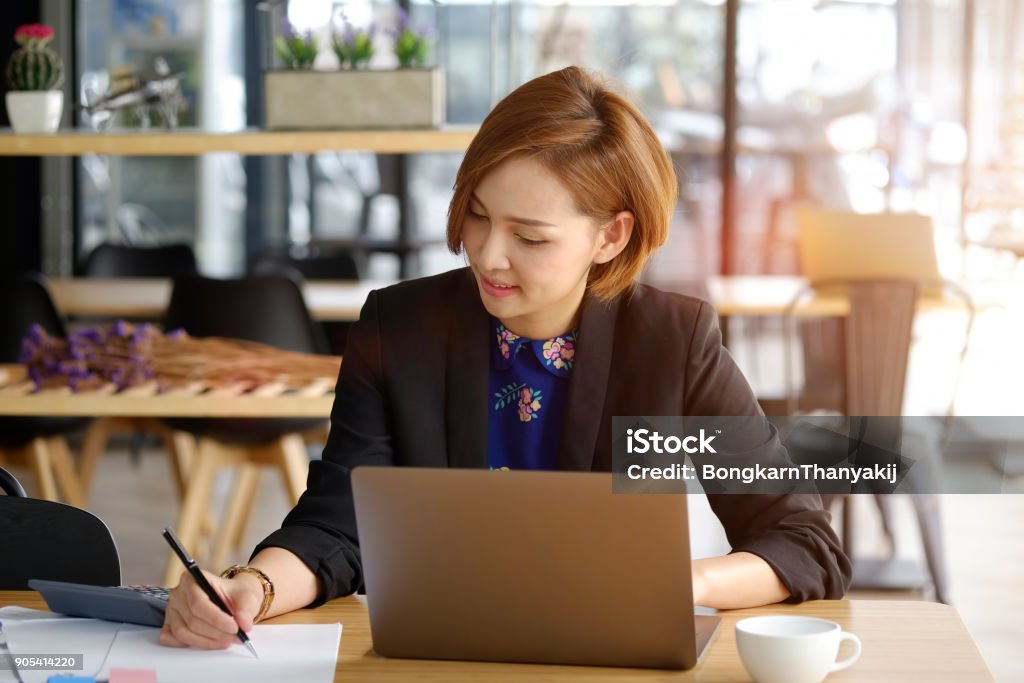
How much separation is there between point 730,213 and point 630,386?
4.80m

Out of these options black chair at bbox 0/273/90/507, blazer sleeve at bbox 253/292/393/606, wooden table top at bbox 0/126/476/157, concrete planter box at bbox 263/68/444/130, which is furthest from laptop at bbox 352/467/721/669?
black chair at bbox 0/273/90/507

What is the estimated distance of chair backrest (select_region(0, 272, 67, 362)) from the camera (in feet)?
12.1

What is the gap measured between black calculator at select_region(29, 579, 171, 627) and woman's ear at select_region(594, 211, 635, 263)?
0.67m

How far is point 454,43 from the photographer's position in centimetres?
639

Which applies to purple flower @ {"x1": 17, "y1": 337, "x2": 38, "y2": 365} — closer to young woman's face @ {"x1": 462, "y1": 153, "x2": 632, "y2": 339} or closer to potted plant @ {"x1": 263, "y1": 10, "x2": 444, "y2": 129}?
potted plant @ {"x1": 263, "y1": 10, "x2": 444, "y2": 129}

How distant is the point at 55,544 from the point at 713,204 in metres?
5.07

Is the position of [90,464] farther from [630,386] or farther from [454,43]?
[454,43]

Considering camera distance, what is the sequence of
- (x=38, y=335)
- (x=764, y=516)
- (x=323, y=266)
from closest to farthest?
(x=764, y=516) → (x=38, y=335) → (x=323, y=266)

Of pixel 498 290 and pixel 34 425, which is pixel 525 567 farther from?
pixel 34 425

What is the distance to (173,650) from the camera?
1273mm

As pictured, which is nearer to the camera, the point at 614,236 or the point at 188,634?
the point at 188,634

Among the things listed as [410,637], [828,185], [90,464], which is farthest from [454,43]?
[410,637]

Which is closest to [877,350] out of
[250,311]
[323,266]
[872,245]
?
[872,245]

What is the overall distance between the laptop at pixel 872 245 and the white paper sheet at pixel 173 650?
11.0 ft
